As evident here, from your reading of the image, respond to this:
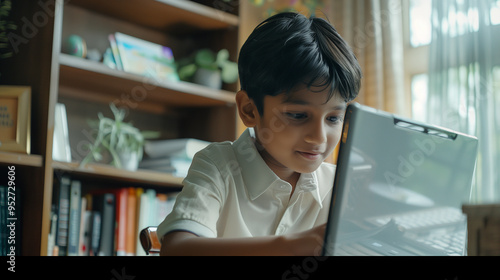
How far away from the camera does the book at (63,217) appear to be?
2072 millimetres

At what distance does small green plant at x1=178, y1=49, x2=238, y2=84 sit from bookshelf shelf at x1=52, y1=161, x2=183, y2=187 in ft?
1.71

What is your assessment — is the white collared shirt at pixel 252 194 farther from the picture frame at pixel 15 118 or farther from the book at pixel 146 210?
the book at pixel 146 210

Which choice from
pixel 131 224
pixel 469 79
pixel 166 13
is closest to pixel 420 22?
pixel 469 79

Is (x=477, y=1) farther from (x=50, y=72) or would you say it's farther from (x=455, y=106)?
(x=50, y=72)

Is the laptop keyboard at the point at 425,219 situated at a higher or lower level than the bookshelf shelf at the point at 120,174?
higher

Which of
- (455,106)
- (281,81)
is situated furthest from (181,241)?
(455,106)

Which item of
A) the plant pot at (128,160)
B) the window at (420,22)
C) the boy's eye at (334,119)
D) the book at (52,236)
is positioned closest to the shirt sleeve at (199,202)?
the boy's eye at (334,119)

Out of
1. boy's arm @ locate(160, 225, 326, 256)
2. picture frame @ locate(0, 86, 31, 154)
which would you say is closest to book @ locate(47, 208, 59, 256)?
picture frame @ locate(0, 86, 31, 154)

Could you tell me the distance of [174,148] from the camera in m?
2.46

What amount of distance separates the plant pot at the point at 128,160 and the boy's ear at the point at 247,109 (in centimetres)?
121

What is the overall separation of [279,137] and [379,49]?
5.91 ft

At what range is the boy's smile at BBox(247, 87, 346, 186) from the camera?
1.03m

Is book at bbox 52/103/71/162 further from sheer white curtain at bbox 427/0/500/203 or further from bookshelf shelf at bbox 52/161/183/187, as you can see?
sheer white curtain at bbox 427/0/500/203

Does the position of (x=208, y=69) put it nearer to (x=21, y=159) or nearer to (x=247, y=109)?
(x=21, y=159)
